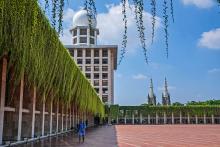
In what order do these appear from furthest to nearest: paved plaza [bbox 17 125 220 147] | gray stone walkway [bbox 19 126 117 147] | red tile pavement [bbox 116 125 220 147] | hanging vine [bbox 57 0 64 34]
A: red tile pavement [bbox 116 125 220 147]
paved plaza [bbox 17 125 220 147]
gray stone walkway [bbox 19 126 117 147]
hanging vine [bbox 57 0 64 34]

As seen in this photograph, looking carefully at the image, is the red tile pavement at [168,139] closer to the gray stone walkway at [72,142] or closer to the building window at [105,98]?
the gray stone walkway at [72,142]

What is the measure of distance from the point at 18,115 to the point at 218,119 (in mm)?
64477

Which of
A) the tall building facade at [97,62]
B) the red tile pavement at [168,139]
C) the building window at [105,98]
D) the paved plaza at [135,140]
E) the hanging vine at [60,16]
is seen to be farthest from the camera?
the tall building facade at [97,62]

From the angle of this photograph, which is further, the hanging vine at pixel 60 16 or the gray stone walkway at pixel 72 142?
the gray stone walkway at pixel 72 142

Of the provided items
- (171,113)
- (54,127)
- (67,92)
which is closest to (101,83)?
(171,113)

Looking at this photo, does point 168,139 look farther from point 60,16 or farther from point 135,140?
point 60,16

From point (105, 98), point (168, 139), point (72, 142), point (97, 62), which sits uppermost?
point (97, 62)

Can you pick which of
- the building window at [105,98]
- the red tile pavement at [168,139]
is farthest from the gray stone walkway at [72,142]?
the building window at [105,98]

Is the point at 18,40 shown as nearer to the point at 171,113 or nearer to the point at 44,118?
the point at 44,118

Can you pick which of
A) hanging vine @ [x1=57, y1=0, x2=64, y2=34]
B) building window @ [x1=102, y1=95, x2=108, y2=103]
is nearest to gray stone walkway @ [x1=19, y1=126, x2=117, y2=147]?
hanging vine @ [x1=57, y1=0, x2=64, y2=34]

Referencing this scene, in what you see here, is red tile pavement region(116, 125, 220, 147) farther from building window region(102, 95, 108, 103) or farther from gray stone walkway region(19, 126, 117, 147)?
building window region(102, 95, 108, 103)

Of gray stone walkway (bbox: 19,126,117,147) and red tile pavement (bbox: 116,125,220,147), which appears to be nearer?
gray stone walkway (bbox: 19,126,117,147)

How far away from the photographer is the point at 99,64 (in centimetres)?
8131

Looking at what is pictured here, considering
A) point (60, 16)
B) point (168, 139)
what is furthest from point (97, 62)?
point (60, 16)
